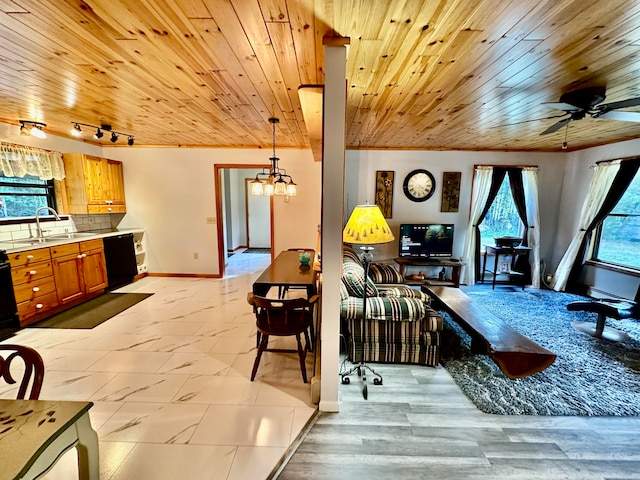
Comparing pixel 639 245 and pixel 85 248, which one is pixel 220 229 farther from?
pixel 639 245

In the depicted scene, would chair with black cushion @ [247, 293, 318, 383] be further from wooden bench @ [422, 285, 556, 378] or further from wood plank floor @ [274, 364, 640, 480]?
wooden bench @ [422, 285, 556, 378]

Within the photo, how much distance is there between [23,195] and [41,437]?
4.43 meters

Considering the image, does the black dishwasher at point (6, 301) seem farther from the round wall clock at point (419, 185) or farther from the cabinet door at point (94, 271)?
the round wall clock at point (419, 185)

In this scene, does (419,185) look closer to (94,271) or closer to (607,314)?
(607,314)

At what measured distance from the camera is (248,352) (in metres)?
2.68

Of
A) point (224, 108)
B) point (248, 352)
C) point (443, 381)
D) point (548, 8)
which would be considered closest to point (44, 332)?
point (248, 352)

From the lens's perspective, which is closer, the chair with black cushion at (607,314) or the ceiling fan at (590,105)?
the ceiling fan at (590,105)

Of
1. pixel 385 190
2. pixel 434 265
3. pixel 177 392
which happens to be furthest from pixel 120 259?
pixel 434 265

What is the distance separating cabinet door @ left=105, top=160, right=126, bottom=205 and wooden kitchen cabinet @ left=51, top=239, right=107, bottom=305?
0.98 m

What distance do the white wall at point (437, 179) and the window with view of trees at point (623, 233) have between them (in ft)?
2.52

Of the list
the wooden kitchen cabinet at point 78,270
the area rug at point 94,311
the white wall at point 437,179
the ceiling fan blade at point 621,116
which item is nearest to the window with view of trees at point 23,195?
the wooden kitchen cabinet at point 78,270

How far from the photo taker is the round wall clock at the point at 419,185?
16.0 ft

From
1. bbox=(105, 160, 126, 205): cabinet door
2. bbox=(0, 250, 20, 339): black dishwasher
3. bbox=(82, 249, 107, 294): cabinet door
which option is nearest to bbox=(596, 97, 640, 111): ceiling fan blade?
bbox=(0, 250, 20, 339): black dishwasher

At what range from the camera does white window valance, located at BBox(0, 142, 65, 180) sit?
3.33 metres
